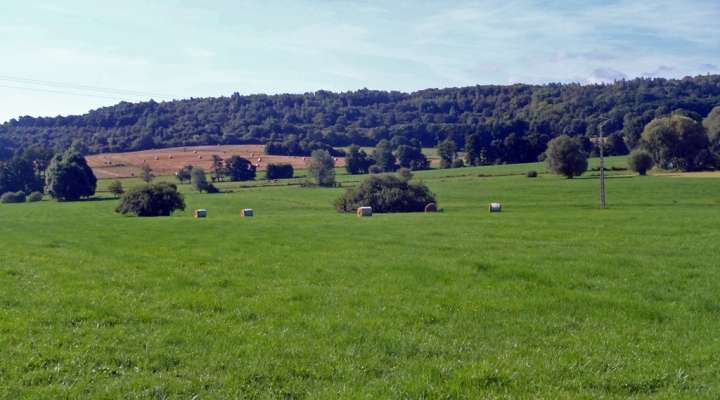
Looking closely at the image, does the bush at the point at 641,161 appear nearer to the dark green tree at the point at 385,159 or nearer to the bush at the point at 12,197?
the dark green tree at the point at 385,159

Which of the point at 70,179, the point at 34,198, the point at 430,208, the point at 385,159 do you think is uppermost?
the point at 385,159

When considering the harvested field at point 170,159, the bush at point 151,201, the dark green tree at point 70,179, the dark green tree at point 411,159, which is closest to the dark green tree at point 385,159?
the dark green tree at point 411,159

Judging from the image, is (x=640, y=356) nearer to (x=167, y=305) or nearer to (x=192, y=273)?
(x=167, y=305)

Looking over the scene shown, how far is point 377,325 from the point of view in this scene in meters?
11.2

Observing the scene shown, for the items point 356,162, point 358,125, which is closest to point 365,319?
point 356,162

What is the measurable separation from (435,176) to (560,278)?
321 ft

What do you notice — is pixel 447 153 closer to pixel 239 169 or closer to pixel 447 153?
pixel 447 153

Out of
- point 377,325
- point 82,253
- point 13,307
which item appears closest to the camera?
point 377,325

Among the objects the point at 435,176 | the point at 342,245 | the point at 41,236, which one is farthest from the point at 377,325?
the point at 435,176

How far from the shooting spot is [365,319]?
1159 centimetres

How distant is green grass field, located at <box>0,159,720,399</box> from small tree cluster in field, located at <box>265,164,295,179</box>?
10117 cm

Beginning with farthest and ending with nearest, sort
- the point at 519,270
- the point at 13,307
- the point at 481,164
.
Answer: the point at 481,164, the point at 519,270, the point at 13,307

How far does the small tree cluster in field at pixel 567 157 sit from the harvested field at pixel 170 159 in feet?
161

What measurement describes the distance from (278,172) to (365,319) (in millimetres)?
115229
